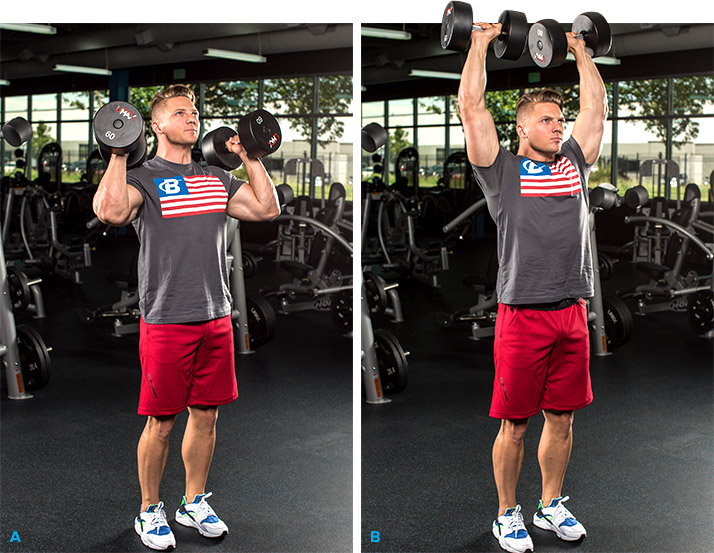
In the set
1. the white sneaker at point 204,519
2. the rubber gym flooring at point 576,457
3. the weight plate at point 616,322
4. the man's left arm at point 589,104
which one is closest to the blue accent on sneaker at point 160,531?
the white sneaker at point 204,519

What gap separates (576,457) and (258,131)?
1944 millimetres

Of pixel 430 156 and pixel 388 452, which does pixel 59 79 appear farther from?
pixel 388 452

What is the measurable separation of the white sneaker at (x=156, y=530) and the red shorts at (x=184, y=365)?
34 centimetres

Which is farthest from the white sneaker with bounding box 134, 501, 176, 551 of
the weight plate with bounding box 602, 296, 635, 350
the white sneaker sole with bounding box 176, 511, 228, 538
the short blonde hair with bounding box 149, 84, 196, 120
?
the weight plate with bounding box 602, 296, 635, 350

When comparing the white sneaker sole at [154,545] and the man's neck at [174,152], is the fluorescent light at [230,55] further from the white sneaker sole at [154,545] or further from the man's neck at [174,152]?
the white sneaker sole at [154,545]

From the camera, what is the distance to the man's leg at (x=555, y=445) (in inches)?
92.6

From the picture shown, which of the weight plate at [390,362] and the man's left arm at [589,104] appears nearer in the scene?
the man's left arm at [589,104]

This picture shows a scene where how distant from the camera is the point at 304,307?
20.9 ft

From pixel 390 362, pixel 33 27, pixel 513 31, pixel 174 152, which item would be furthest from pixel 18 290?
pixel 513 31

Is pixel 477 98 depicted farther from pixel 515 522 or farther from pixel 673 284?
pixel 673 284

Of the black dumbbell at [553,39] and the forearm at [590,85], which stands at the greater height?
the black dumbbell at [553,39]

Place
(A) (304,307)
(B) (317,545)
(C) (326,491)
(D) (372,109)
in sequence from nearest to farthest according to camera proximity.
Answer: (B) (317,545)
(C) (326,491)
(A) (304,307)
(D) (372,109)

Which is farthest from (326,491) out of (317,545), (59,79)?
(59,79)

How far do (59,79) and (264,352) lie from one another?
9.11 m
